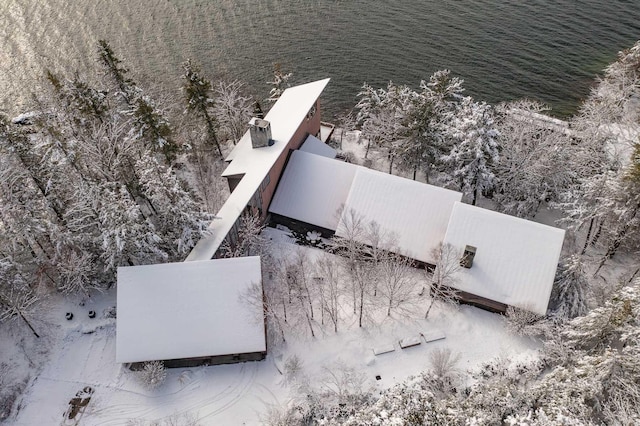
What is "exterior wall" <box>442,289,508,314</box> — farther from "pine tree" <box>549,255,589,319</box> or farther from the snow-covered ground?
"pine tree" <box>549,255,589,319</box>

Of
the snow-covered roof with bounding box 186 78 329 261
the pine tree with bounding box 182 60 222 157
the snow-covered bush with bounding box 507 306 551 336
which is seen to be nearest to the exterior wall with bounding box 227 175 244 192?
the snow-covered roof with bounding box 186 78 329 261

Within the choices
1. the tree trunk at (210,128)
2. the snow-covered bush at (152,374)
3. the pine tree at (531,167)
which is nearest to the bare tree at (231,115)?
the tree trunk at (210,128)

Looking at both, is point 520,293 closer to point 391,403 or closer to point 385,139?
point 391,403

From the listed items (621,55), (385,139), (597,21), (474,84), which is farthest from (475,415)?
(597,21)

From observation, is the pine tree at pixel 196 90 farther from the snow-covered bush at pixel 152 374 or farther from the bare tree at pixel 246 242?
the snow-covered bush at pixel 152 374

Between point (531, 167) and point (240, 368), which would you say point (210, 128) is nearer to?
point (240, 368)

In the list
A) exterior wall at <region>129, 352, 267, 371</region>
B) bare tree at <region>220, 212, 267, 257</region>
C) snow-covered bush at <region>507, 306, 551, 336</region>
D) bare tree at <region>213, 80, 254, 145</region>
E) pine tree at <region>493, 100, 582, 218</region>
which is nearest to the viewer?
snow-covered bush at <region>507, 306, 551, 336</region>

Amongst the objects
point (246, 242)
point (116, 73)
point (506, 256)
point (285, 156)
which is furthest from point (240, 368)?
point (116, 73)
